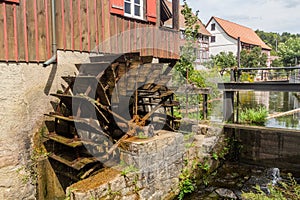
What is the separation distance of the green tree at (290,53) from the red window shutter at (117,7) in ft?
108

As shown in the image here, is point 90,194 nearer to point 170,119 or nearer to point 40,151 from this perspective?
point 40,151

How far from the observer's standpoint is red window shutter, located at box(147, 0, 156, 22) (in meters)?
6.70

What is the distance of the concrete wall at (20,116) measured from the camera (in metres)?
4.30

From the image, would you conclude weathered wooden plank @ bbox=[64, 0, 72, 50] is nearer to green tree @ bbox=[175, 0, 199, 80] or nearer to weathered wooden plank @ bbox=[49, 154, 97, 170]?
weathered wooden plank @ bbox=[49, 154, 97, 170]

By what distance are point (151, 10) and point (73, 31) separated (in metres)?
2.45

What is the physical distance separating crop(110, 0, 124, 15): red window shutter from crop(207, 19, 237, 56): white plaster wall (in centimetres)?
2614

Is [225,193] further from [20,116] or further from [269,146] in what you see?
[20,116]

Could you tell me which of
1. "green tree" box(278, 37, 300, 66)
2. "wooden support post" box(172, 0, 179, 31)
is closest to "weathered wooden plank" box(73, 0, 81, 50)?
"wooden support post" box(172, 0, 179, 31)

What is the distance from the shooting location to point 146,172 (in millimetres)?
4523

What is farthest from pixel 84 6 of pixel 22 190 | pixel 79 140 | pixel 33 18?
pixel 22 190

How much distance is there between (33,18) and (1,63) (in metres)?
0.99

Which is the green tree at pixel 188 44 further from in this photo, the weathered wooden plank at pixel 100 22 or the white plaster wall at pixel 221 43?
the white plaster wall at pixel 221 43

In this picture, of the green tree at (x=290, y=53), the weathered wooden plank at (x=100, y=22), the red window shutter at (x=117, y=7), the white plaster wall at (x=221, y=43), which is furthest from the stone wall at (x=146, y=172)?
the green tree at (x=290, y=53)

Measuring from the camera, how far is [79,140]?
4766 mm
